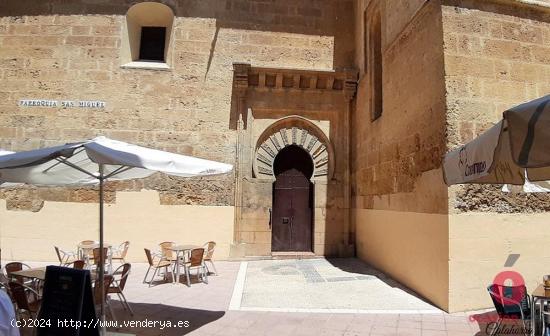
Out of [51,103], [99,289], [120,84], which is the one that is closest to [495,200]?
[99,289]

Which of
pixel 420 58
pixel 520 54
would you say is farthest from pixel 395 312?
pixel 520 54

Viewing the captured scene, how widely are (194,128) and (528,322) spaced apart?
8.08m

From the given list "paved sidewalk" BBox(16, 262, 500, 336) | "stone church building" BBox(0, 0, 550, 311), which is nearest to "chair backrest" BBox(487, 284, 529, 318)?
"paved sidewalk" BBox(16, 262, 500, 336)

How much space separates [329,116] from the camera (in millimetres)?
10945

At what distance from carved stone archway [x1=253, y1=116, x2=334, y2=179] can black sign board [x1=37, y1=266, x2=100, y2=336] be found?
7.09m

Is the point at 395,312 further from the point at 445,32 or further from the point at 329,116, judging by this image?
the point at 329,116

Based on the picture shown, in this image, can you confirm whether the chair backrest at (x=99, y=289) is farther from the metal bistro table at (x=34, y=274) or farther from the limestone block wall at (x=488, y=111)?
the limestone block wall at (x=488, y=111)

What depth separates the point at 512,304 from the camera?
14.0 feet

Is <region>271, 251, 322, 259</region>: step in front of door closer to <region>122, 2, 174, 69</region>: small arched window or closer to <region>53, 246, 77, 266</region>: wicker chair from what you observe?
<region>53, 246, 77, 266</region>: wicker chair

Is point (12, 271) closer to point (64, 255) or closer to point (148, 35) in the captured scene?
point (64, 255)

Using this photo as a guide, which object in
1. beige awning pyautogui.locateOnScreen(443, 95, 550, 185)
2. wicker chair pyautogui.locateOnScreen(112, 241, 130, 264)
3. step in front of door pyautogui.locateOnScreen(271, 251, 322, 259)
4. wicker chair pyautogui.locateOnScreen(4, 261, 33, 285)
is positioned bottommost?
step in front of door pyautogui.locateOnScreen(271, 251, 322, 259)

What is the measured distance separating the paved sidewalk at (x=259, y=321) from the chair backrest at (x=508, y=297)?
1.85 ft

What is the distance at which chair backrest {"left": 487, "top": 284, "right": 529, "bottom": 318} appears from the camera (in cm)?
425

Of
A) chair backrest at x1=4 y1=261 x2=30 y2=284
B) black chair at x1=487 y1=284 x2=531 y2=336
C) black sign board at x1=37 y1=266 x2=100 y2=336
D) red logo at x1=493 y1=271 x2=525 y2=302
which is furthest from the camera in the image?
red logo at x1=493 y1=271 x2=525 y2=302
